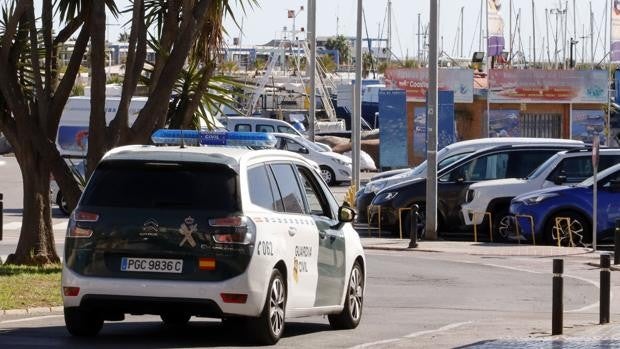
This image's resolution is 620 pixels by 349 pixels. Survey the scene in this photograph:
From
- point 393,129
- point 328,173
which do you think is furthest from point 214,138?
point 393,129

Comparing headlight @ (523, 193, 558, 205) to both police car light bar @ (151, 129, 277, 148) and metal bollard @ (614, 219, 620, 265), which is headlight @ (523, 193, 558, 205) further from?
police car light bar @ (151, 129, 277, 148)

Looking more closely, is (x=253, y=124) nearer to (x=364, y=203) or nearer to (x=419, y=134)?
(x=419, y=134)

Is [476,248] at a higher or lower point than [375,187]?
lower

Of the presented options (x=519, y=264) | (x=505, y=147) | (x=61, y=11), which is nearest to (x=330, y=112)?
(x=505, y=147)

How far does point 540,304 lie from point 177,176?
25.7ft

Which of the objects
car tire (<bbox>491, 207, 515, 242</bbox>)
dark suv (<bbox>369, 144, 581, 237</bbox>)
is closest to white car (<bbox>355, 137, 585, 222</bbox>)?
dark suv (<bbox>369, 144, 581, 237</bbox>)

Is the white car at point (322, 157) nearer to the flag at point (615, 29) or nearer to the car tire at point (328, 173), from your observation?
the car tire at point (328, 173)

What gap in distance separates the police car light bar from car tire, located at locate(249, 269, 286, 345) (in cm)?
178

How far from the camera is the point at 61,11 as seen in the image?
1930 cm

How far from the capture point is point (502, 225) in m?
29.2

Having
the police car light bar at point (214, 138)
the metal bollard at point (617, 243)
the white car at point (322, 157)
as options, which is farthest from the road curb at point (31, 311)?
the white car at point (322, 157)

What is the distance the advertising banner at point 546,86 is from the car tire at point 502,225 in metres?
21.3

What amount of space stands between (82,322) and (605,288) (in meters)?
5.37

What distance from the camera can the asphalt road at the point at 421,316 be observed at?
1270cm
